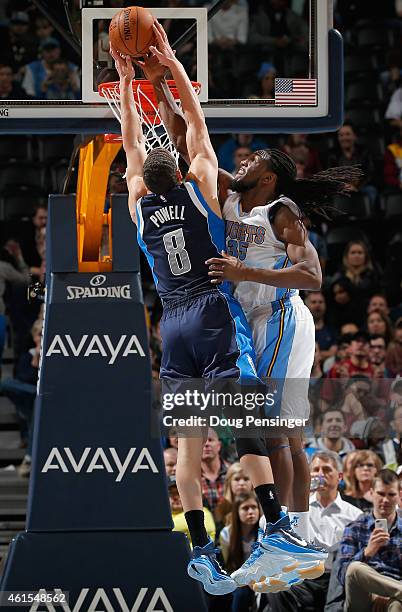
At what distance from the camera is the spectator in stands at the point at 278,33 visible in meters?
13.6

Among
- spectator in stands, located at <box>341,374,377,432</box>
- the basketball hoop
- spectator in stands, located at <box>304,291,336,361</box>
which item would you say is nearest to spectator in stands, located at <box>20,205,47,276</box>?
spectator in stands, located at <box>304,291,336,361</box>

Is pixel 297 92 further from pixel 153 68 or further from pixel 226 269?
pixel 226 269

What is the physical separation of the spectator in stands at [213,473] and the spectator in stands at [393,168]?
4.40 metres

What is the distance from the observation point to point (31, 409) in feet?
34.2

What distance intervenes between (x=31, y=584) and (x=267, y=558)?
1.54 m

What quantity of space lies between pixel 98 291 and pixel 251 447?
5.20 ft

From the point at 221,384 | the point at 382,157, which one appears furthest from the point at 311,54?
the point at 382,157

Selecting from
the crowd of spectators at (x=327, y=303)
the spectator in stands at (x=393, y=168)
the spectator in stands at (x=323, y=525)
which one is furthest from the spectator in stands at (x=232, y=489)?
the spectator in stands at (x=393, y=168)

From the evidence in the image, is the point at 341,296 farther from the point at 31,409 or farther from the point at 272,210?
the point at 272,210

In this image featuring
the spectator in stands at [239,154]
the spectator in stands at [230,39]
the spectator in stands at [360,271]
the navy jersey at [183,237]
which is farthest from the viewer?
the spectator in stands at [230,39]

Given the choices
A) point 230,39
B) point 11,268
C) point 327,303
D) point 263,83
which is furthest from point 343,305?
point 230,39

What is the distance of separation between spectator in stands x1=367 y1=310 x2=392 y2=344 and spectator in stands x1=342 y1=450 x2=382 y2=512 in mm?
2015

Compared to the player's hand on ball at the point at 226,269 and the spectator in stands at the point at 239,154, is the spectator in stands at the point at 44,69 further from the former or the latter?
the player's hand on ball at the point at 226,269

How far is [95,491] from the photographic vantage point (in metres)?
7.07
